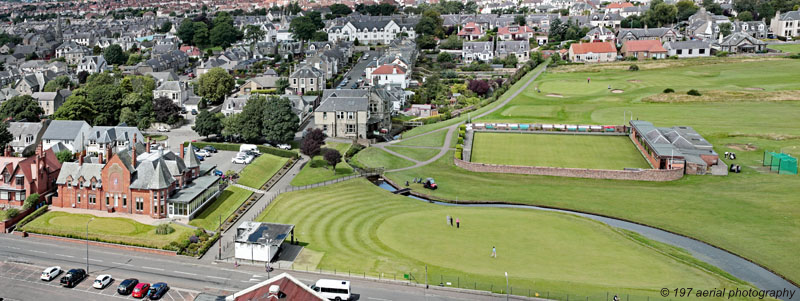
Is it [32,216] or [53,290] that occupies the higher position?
[32,216]

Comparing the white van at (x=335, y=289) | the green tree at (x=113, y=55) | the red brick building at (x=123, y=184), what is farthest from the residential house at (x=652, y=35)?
the white van at (x=335, y=289)

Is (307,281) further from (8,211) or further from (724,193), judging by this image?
(724,193)

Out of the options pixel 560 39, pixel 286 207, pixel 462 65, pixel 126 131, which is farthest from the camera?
pixel 560 39

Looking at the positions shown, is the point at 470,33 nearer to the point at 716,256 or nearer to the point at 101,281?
the point at 716,256

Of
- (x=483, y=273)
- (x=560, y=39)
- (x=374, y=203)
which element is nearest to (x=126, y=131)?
(x=374, y=203)

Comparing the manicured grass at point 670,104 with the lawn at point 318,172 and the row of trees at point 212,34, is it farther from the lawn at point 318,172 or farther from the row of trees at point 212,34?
the row of trees at point 212,34

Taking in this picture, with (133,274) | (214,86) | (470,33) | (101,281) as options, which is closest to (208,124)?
(214,86)
